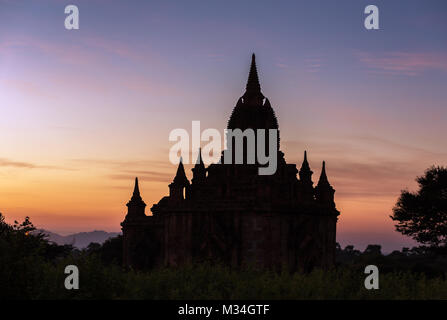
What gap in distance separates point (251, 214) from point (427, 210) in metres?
28.1

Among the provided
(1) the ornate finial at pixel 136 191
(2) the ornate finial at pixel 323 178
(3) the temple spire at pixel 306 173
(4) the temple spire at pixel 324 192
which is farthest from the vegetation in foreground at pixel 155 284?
(1) the ornate finial at pixel 136 191

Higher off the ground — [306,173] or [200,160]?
[200,160]

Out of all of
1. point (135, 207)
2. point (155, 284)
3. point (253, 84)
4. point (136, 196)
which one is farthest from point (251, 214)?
point (155, 284)

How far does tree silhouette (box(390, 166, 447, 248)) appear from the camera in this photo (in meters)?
74.0

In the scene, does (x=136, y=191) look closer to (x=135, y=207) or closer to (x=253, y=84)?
(x=135, y=207)

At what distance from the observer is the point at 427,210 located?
74.4 metres

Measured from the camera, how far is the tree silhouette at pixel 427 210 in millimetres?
74000

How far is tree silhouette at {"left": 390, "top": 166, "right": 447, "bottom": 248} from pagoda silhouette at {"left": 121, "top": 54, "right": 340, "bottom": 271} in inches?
802

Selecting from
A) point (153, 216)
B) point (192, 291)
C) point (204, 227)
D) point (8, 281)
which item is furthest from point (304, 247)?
point (8, 281)

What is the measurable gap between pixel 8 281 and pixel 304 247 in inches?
1093

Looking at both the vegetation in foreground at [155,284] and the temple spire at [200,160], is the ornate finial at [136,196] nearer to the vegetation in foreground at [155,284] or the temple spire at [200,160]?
the temple spire at [200,160]
